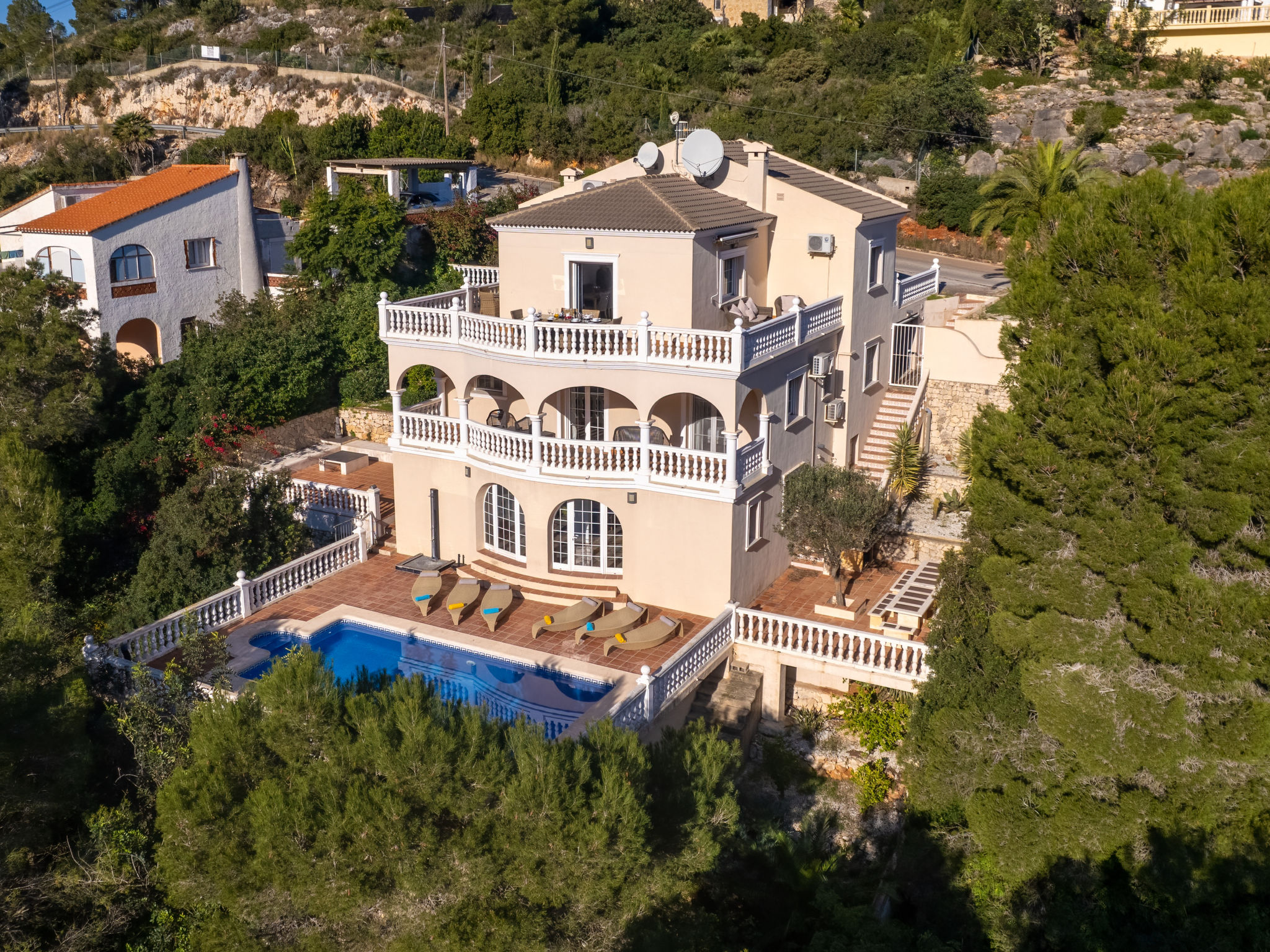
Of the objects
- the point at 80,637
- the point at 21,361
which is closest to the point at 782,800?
the point at 80,637

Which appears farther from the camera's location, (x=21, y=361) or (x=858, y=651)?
(x=21, y=361)

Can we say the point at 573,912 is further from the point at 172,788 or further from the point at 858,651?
the point at 858,651

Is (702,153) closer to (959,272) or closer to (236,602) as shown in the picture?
(236,602)

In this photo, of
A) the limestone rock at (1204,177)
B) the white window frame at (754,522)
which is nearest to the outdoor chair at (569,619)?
the white window frame at (754,522)

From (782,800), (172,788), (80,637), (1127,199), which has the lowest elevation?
(782,800)

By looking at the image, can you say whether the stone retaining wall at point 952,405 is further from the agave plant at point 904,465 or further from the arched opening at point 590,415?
the arched opening at point 590,415

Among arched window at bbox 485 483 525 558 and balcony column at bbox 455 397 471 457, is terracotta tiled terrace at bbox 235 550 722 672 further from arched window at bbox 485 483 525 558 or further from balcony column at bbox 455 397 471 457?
balcony column at bbox 455 397 471 457
